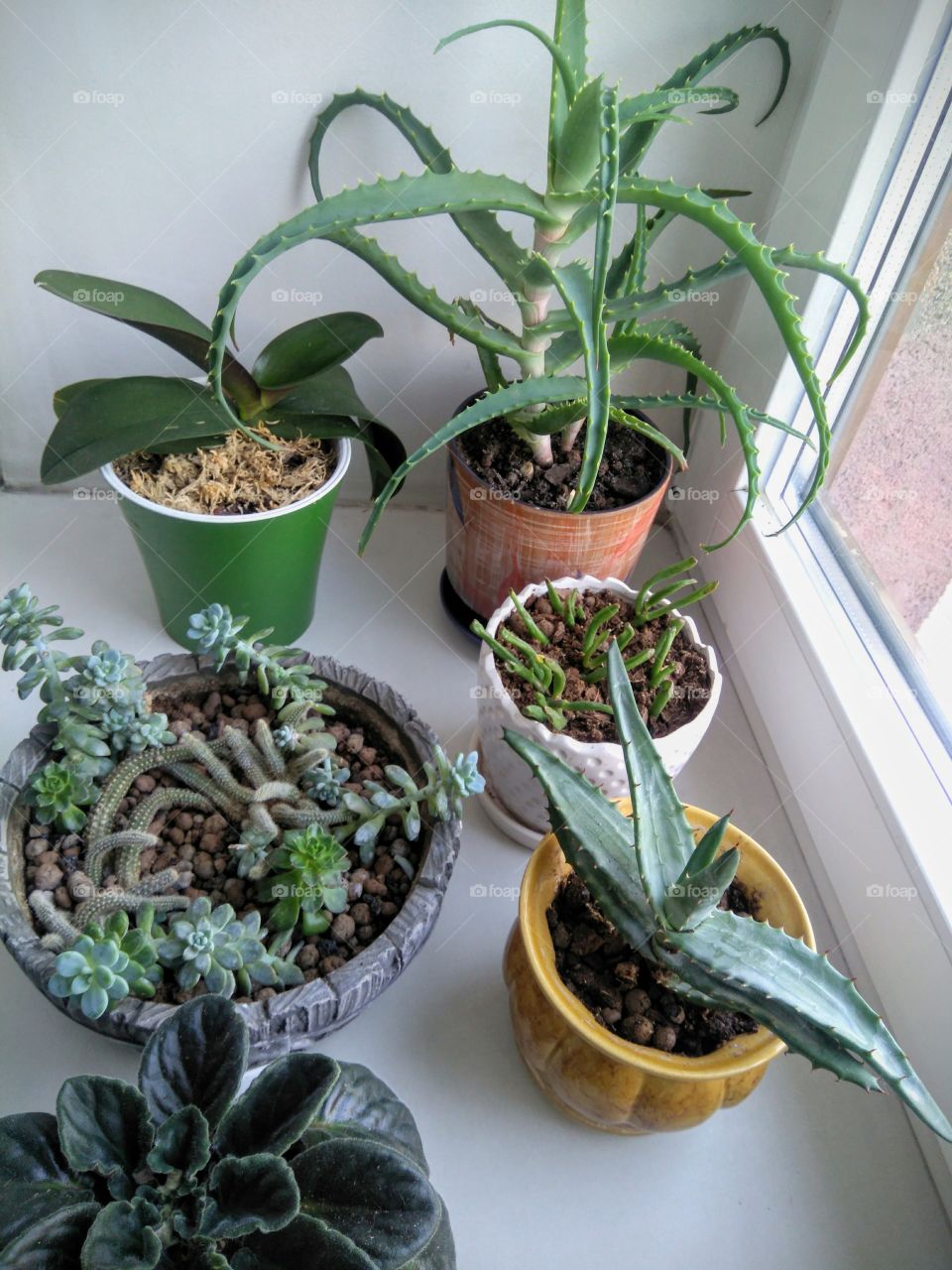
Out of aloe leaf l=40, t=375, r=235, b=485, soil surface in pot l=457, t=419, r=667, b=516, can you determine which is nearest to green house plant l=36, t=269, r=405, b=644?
aloe leaf l=40, t=375, r=235, b=485

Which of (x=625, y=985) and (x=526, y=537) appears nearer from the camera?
(x=625, y=985)

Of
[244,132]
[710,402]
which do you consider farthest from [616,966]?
[244,132]

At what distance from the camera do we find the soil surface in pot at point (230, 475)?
1094 mm

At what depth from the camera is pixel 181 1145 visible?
63 cm

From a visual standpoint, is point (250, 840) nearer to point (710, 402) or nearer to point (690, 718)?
point (690, 718)

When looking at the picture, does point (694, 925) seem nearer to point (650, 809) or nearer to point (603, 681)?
point (650, 809)

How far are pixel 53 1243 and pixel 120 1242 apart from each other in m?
0.04

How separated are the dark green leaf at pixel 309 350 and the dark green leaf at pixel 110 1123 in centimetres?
76

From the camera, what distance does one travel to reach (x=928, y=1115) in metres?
0.65

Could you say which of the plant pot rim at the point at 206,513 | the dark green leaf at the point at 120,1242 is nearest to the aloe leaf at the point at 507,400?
the plant pot rim at the point at 206,513

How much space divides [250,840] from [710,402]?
0.64 meters

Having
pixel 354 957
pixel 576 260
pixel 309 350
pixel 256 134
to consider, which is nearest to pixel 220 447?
pixel 309 350

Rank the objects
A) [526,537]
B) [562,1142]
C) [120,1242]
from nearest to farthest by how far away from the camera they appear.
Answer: [120,1242]
[562,1142]
[526,537]

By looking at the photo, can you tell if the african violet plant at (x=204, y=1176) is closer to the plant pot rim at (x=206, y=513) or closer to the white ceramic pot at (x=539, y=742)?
the white ceramic pot at (x=539, y=742)
